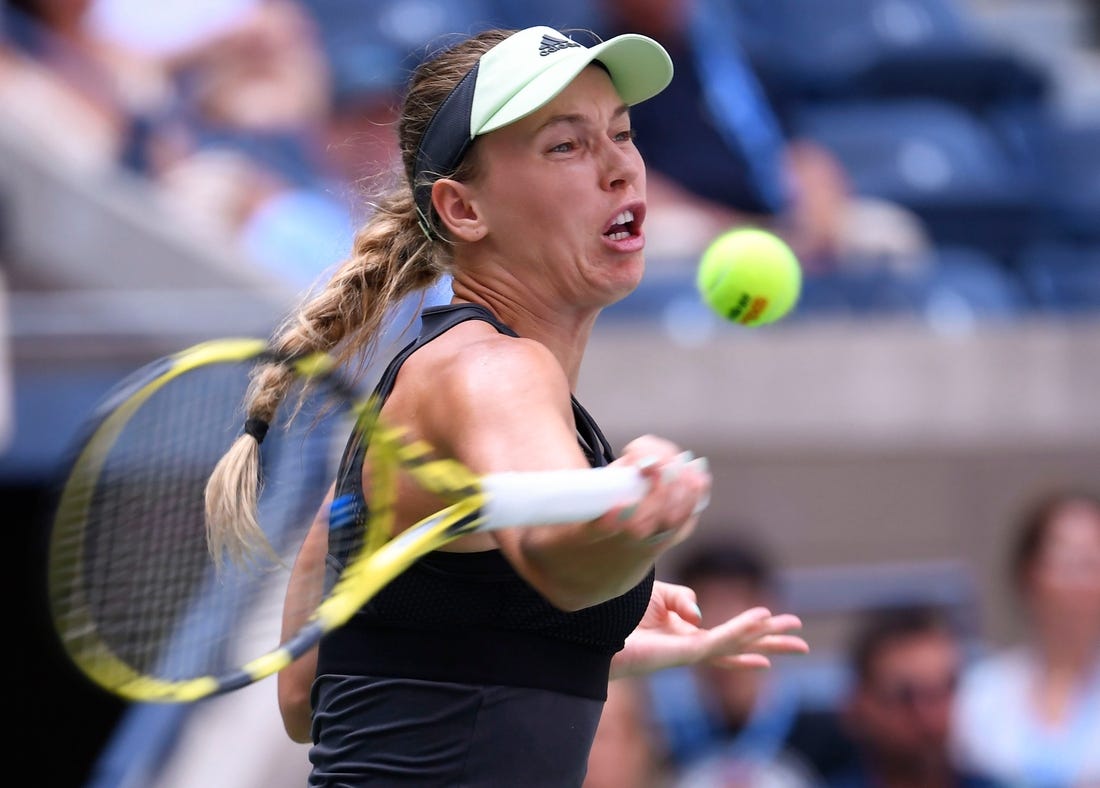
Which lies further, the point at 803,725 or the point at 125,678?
the point at 803,725

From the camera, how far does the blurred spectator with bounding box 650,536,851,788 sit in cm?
480

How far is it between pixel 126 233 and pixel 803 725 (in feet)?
8.17

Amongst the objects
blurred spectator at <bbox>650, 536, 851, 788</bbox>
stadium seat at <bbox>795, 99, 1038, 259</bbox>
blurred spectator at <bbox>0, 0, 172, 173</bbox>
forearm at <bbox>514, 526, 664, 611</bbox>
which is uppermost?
forearm at <bbox>514, 526, 664, 611</bbox>

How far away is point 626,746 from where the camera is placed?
14.7ft

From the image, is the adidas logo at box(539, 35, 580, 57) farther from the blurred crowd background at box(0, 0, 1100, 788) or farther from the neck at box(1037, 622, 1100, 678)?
the neck at box(1037, 622, 1100, 678)

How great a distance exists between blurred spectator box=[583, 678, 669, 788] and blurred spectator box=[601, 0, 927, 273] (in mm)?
1595

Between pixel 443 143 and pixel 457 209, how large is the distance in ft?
0.28

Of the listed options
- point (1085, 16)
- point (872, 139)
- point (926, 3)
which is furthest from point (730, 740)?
point (1085, 16)

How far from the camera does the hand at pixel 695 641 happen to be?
2.38 m

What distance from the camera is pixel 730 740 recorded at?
482 cm

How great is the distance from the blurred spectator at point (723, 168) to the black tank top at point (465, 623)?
3491mm

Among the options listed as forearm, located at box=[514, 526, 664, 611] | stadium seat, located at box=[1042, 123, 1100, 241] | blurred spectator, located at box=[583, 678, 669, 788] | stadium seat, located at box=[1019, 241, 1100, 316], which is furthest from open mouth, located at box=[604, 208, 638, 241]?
stadium seat, located at box=[1042, 123, 1100, 241]

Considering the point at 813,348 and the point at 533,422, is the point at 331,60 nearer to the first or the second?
the point at 813,348

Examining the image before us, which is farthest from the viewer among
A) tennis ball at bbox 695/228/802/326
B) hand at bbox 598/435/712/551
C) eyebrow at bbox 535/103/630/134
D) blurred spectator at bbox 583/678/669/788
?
blurred spectator at bbox 583/678/669/788
